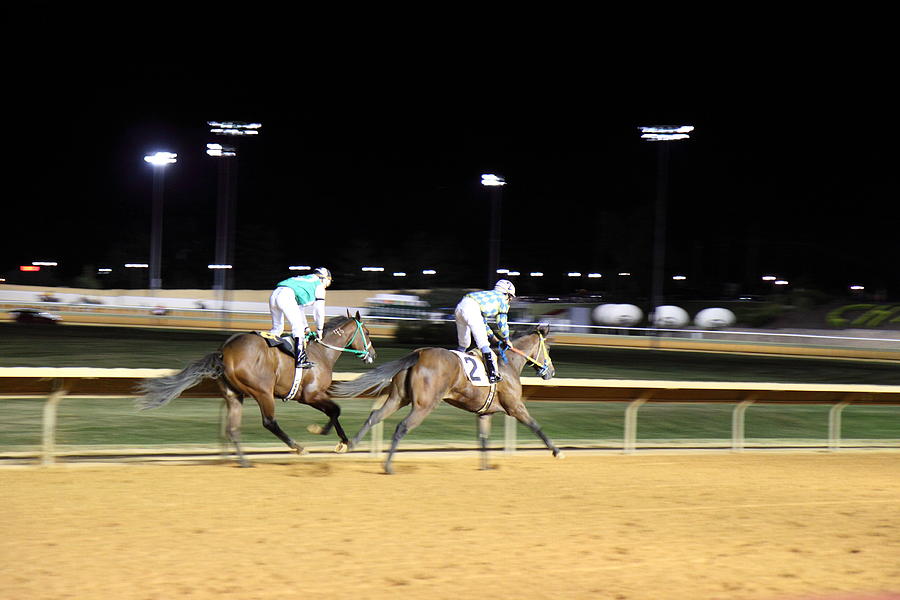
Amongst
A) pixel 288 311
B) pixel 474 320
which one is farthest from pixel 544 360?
pixel 288 311

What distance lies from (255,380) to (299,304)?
831 mm

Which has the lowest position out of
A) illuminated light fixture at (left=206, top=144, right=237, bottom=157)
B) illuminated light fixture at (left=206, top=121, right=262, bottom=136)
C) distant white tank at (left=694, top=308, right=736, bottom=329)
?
distant white tank at (left=694, top=308, right=736, bottom=329)

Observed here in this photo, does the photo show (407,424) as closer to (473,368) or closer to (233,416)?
(473,368)

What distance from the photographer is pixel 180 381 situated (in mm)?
8633

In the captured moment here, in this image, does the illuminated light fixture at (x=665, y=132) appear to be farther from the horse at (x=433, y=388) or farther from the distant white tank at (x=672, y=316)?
the horse at (x=433, y=388)

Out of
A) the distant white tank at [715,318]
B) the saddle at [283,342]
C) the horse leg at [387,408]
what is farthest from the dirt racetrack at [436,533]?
→ the distant white tank at [715,318]

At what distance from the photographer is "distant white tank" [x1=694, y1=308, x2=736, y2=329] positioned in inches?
1647

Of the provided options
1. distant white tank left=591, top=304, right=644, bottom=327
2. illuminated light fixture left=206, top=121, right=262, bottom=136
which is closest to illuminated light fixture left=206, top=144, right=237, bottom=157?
illuminated light fixture left=206, top=121, right=262, bottom=136

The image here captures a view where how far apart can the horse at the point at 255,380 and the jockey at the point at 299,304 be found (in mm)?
148

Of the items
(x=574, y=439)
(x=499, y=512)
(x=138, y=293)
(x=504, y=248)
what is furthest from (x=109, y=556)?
(x=504, y=248)

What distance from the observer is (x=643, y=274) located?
2936 inches

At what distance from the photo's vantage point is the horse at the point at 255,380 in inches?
340

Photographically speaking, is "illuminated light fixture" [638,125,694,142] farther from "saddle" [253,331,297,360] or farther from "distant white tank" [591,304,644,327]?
"saddle" [253,331,297,360]

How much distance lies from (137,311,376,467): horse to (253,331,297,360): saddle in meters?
0.03
